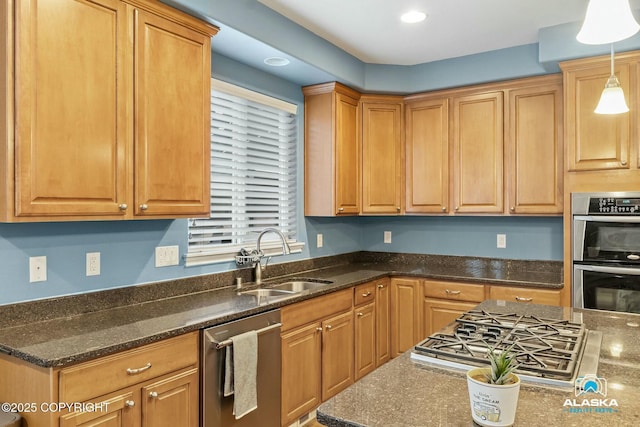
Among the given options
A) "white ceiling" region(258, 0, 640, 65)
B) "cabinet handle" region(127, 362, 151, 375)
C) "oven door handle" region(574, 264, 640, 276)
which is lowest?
"cabinet handle" region(127, 362, 151, 375)

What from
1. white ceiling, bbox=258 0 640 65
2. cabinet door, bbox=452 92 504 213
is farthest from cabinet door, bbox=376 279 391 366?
white ceiling, bbox=258 0 640 65

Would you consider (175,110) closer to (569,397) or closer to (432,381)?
(432,381)

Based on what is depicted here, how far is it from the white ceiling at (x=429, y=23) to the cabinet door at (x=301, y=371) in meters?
2.00

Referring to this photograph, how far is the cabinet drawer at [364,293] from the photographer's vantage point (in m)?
3.38

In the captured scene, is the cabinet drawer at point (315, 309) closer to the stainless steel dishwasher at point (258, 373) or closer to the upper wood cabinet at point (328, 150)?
the stainless steel dishwasher at point (258, 373)

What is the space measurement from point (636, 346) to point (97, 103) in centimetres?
231

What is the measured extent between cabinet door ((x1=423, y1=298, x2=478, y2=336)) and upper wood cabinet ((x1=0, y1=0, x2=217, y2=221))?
2.03 metres

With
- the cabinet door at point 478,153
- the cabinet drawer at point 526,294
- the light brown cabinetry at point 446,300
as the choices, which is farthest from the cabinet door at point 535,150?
the light brown cabinetry at point 446,300

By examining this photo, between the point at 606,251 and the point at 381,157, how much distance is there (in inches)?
73.8

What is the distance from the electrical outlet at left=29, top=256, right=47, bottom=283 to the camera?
6.73 ft

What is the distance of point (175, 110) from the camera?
233 centimetres

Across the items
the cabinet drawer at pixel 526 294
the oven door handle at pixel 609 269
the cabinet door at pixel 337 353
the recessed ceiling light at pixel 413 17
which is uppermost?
the recessed ceiling light at pixel 413 17

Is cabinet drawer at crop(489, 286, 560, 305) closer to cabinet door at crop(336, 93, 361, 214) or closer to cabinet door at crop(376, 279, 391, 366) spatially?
cabinet door at crop(376, 279, 391, 366)

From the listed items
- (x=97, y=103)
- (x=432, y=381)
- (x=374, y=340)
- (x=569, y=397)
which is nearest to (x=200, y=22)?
(x=97, y=103)
